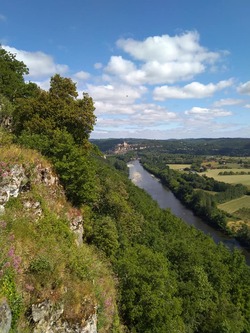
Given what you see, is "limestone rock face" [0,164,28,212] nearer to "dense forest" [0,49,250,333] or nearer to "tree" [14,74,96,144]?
"dense forest" [0,49,250,333]

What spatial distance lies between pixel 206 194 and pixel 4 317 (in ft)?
350

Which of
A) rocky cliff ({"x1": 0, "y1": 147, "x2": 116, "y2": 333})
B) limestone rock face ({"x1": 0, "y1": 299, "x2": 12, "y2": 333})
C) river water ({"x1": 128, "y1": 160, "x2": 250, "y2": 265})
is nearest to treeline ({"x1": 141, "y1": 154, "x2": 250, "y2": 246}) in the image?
river water ({"x1": 128, "y1": 160, "x2": 250, "y2": 265})

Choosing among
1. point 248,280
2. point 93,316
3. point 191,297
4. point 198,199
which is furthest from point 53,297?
point 198,199

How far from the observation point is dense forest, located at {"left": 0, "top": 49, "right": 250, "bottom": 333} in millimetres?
9414

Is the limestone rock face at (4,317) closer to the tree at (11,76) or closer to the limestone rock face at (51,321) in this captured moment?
the limestone rock face at (51,321)

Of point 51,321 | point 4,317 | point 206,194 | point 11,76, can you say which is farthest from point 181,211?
point 4,317

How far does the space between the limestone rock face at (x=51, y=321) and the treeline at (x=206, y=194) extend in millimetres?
65558

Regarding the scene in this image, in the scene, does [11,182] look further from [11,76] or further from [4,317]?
[11,76]

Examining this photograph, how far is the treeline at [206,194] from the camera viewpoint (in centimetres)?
8094

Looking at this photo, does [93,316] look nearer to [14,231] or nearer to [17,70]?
[14,231]

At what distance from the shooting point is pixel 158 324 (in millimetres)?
18109

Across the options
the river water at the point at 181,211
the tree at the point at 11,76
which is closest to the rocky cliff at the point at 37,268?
the tree at the point at 11,76

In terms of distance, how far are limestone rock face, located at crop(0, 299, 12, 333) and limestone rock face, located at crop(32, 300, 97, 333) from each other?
3.62 ft

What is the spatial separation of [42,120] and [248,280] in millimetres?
31876
